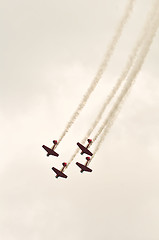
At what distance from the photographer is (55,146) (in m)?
67.9

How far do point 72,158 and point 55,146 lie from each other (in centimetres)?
271

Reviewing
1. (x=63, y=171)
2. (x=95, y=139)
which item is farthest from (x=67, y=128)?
(x=63, y=171)

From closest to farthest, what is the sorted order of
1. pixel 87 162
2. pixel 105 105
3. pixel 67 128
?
pixel 105 105
pixel 67 128
pixel 87 162

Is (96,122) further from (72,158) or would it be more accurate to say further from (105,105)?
(72,158)

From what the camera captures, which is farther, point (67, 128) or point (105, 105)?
point (67, 128)

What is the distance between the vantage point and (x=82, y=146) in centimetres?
6600

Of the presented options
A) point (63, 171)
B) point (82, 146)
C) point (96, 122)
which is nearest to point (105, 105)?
point (96, 122)

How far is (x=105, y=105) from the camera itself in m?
58.2

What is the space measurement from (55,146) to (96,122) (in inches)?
383

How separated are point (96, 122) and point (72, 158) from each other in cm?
806

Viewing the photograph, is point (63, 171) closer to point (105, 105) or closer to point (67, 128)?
point (67, 128)

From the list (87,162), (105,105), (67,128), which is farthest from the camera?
(87,162)

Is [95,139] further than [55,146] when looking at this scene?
No

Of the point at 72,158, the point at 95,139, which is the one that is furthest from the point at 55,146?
the point at 95,139
